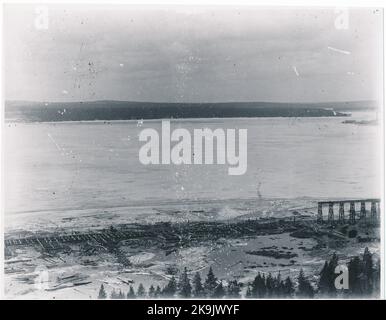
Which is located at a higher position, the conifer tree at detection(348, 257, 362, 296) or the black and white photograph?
the black and white photograph

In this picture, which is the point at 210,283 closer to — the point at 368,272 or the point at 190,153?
the point at 190,153

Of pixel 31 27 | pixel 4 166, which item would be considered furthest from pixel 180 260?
pixel 31 27

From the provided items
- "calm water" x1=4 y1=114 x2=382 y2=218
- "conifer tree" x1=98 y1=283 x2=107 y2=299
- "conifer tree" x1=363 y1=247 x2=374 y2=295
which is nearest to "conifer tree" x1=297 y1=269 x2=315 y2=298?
"conifer tree" x1=363 y1=247 x2=374 y2=295

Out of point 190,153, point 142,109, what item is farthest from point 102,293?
point 142,109

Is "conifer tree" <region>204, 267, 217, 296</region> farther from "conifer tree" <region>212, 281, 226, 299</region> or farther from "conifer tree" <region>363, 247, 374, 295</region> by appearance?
"conifer tree" <region>363, 247, 374, 295</region>

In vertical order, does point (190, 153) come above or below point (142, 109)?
below
